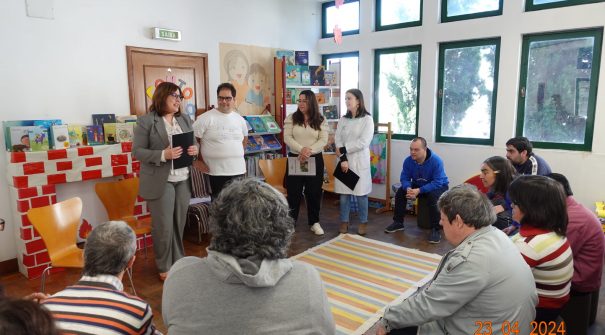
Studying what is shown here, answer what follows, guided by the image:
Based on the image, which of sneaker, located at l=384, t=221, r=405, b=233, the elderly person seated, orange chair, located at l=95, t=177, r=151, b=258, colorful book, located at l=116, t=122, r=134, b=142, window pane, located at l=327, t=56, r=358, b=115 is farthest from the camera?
window pane, located at l=327, t=56, r=358, b=115

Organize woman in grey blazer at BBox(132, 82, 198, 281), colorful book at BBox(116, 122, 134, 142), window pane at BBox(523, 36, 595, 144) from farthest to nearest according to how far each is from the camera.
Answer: window pane at BBox(523, 36, 595, 144), colorful book at BBox(116, 122, 134, 142), woman in grey blazer at BBox(132, 82, 198, 281)

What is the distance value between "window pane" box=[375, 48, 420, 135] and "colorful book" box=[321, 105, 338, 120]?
24.6 inches

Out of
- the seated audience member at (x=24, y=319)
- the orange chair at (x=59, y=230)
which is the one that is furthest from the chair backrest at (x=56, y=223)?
the seated audience member at (x=24, y=319)

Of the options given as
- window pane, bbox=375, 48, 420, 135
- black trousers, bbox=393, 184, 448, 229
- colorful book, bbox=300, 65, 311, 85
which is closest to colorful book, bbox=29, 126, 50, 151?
colorful book, bbox=300, 65, 311, 85

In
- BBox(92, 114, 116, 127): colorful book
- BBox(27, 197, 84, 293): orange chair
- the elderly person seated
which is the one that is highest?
BBox(92, 114, 116, 127): colorful book

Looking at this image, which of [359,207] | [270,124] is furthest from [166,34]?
[359,207]

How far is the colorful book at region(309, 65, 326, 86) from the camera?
579 centimetres

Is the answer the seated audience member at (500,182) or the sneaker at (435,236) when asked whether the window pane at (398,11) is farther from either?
the seated audience member at (500,182)

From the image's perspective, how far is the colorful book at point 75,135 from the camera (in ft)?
12.4

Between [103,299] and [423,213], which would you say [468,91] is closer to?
[423,213]

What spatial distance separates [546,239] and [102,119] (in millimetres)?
3761

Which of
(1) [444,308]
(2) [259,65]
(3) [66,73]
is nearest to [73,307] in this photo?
(1) [444,308]

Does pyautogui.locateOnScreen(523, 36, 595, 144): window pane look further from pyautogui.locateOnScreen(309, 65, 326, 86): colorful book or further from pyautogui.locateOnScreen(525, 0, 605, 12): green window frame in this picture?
pyautogui.locateOnScreen(309, 65, 326, 86): colorful book

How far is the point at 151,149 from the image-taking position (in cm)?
321
